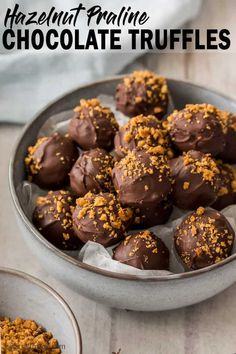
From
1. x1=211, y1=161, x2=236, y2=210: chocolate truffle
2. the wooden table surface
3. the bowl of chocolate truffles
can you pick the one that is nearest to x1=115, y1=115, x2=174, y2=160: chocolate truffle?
the bowl of chocolate truffles

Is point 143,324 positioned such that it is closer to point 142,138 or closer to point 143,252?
point 143,252

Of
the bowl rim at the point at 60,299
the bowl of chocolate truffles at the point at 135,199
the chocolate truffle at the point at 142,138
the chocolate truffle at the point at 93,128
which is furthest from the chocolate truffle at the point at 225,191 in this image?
the bowl rim at the point at 60,299

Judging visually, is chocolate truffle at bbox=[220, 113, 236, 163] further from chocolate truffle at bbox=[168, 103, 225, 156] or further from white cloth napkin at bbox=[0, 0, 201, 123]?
white cloth napkin at bbox=[0, 0, 201, 123]

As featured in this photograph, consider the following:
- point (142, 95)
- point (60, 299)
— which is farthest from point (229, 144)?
point (60, 299)

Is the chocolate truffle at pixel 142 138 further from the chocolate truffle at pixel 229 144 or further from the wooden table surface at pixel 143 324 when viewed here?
the wooden table surface at pixel 143 324

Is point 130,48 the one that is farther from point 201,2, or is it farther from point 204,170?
point 204,170

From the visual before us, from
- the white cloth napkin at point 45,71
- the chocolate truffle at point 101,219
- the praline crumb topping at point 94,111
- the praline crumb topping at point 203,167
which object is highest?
the white cloth napkin at point 45,71

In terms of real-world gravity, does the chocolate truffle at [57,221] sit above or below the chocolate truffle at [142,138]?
below
